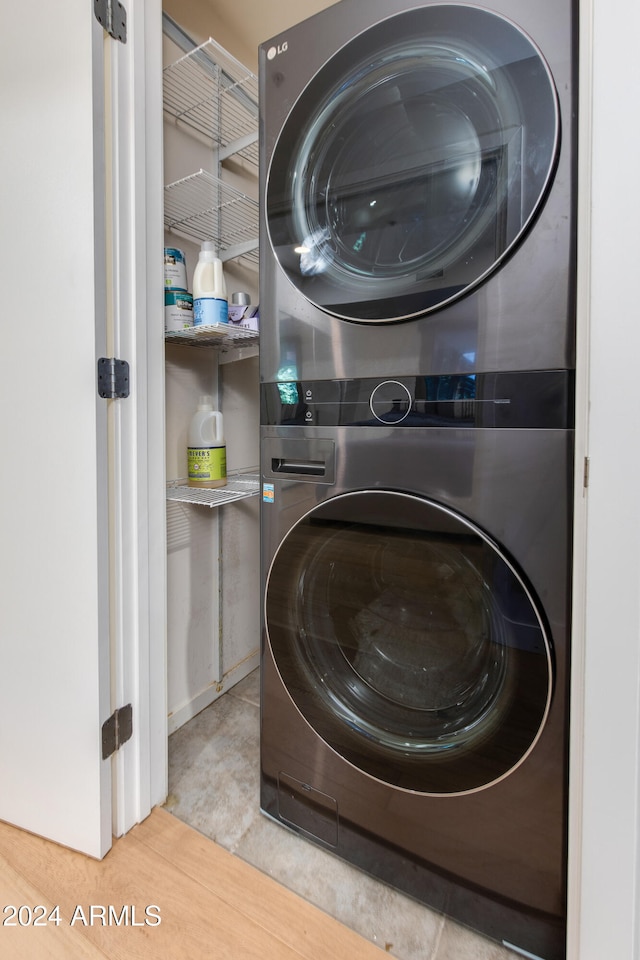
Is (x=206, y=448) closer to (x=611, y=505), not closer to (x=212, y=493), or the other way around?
(x=212, y=493)

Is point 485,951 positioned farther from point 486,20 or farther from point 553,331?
point 486,20

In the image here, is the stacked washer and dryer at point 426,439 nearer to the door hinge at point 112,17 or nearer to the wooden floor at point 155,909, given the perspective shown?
the wooden floor at point 155,909

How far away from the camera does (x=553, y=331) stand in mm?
751

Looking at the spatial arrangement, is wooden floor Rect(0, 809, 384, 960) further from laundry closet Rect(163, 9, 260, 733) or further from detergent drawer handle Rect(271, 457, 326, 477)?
detergent drawer handle Rect(271, 457, 326, 477)

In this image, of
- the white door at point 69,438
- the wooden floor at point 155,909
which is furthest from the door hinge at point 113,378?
the wooden floor at point 155,909

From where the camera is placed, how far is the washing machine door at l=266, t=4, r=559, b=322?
750 mm

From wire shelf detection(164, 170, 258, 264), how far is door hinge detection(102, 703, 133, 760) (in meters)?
1.40

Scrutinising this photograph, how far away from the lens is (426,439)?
86 centimetres

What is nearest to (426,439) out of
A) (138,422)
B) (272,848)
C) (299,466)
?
(299,466)

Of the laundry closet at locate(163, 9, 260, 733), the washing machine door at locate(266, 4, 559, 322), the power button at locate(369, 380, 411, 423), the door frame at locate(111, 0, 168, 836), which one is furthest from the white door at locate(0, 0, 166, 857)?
the power button at locate(369, 380, 411, 423)

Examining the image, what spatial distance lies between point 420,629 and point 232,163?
67.0 inches

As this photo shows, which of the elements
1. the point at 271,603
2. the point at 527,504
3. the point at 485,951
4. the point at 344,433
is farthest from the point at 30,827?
the point at 527,504

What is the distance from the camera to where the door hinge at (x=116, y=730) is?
108 centimetres

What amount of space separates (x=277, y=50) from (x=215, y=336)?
67 centimetres
